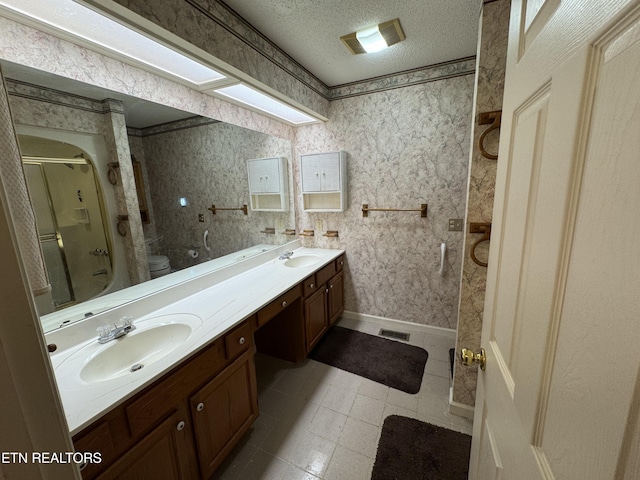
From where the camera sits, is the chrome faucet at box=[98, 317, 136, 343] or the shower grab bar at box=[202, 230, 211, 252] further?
the shower grab bar at box=[202, 230, 211, 252]

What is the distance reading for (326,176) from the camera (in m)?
2.54

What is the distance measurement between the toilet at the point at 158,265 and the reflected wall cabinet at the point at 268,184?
3.02 feet

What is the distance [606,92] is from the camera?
0.31 m

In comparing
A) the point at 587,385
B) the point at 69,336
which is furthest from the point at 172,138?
the point at 587,385

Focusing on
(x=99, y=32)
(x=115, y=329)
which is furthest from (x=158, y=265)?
(x=99, y=32)

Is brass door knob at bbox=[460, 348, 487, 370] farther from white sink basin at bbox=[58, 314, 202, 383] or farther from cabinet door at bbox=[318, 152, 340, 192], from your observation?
cabinet door at bbox=[318, 152, 340, 192]

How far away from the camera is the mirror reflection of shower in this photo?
108 cm

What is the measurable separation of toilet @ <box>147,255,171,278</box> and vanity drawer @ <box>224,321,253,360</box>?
2.26 ft

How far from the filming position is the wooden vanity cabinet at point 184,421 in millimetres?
849

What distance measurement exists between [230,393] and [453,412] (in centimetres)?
146

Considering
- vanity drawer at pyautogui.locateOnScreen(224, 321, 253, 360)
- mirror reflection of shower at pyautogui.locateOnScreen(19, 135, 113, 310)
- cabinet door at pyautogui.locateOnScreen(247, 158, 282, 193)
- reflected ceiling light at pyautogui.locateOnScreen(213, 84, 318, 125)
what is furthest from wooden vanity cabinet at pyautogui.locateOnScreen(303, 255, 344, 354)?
reflected ceiling light at pyautogui.locateOnScreen(213, 84, 318, 125)

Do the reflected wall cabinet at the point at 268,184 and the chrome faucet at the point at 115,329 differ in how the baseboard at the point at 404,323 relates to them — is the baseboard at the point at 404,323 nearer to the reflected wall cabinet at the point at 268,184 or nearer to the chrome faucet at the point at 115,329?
the reflected wall cabinet at the point at 268,184

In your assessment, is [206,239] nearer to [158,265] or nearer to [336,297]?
[158,265]

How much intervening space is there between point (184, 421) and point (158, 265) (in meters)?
0.92
